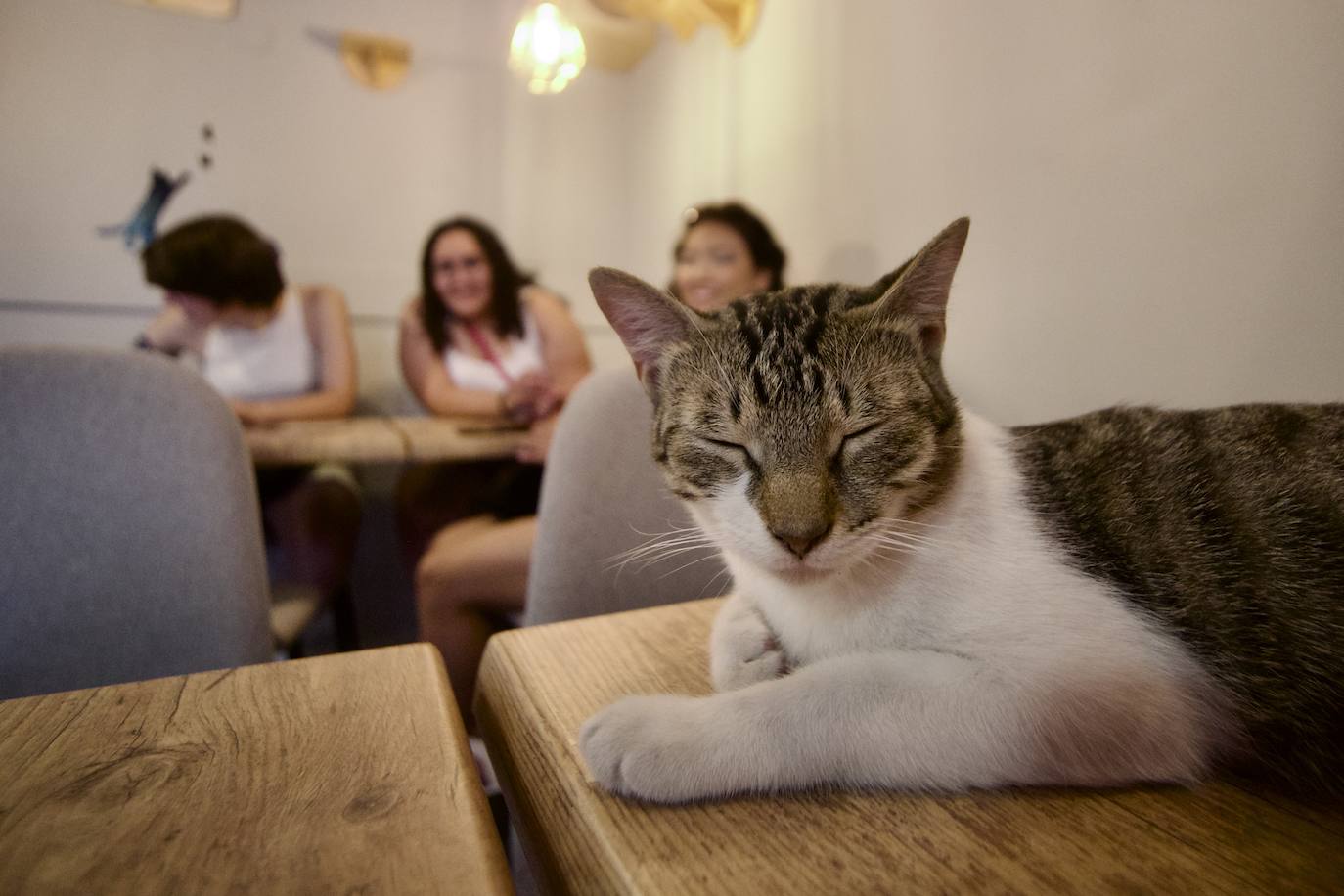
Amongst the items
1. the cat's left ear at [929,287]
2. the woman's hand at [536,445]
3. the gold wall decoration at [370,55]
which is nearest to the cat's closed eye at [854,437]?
the cat's left ear at [929,287]

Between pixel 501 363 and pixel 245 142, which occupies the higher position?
pixel 245 142

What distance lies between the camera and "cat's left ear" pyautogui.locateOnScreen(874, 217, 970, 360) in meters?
0.67

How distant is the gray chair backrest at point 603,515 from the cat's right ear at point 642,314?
0.31 meters

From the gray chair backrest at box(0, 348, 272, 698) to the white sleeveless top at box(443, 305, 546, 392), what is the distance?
1723 mm

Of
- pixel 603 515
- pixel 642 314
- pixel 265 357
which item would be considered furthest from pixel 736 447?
pixel 265 357

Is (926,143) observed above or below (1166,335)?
above

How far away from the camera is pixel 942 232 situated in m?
0.66

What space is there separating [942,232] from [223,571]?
103cm

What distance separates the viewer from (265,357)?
2.61m

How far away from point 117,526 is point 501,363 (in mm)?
1827

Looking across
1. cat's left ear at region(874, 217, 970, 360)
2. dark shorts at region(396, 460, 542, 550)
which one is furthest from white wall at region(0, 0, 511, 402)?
Result: cat's left ear at region(874, 217, 970, 360)

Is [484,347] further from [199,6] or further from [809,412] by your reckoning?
[809,412]

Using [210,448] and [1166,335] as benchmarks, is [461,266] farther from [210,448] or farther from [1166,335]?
[1166,335]

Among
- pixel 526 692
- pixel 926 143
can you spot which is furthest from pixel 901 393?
pixel 926 143
